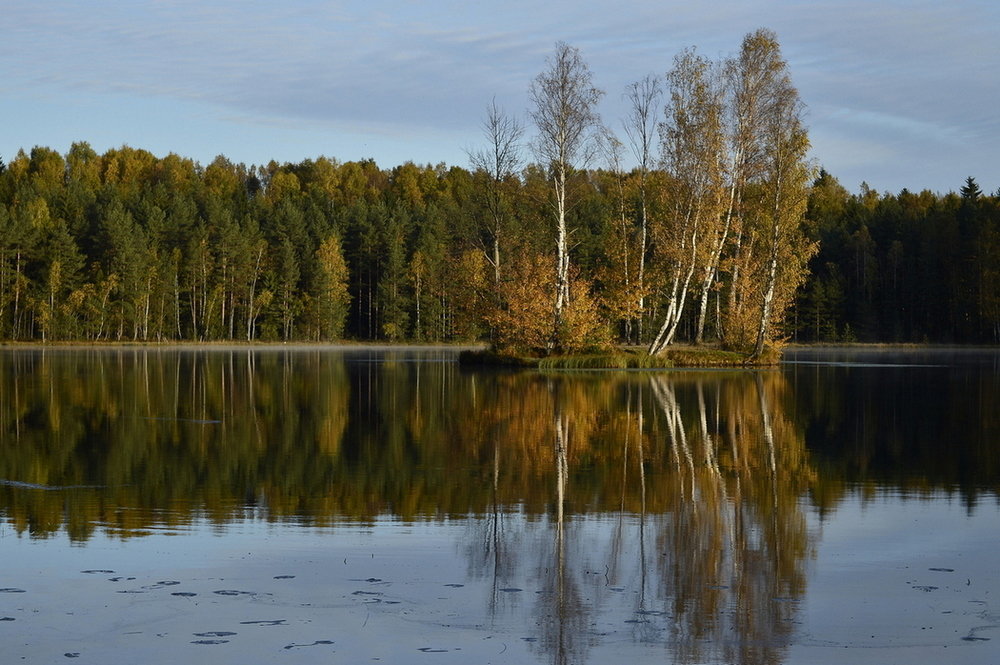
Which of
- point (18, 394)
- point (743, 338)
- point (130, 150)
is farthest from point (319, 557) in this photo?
point (130, 150)

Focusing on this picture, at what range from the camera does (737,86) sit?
1978 inches

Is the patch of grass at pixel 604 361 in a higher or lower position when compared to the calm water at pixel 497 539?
higher

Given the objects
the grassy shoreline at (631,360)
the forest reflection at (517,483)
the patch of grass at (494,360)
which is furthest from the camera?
the patch of grass at (494,360)

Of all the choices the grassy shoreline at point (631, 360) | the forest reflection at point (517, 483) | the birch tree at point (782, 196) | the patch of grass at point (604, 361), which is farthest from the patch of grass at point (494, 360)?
the forest reflection at point (517, 483)

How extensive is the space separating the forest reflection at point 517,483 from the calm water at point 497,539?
52mm

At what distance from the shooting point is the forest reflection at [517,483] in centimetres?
859

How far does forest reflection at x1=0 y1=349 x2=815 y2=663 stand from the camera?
8594mm

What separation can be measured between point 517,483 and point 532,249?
37.7 metres

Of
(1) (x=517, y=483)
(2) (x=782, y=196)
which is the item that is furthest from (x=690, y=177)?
(1) (x=517, y=483)

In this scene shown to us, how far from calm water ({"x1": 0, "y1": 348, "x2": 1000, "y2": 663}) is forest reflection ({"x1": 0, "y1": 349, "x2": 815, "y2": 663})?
0.05 metres

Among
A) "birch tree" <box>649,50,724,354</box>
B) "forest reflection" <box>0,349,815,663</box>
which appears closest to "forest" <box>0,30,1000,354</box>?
"birch tree" <box>649,50,724,354</box>

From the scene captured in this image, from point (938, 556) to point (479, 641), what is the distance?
4.88 meters

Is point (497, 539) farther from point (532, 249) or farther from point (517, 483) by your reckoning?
point (532, 249)

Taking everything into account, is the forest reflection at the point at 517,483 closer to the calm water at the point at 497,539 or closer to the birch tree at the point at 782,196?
the calm water at the point at 497,539
